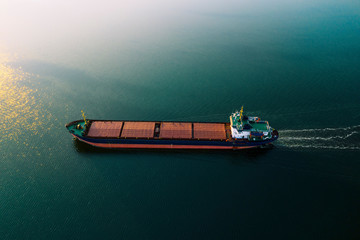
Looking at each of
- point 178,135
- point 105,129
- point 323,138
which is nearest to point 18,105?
point 105,129

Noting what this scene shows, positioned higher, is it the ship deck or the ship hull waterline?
the ship deck

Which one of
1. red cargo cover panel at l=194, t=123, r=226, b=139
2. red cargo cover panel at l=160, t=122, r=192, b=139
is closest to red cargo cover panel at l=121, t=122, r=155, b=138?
red cargo cover panel at l=160, t=122, r=192, b=139

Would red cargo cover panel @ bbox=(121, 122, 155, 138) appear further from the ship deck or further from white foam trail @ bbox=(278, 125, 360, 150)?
white foam trail @ bbox=(278, 125, 360, 150)

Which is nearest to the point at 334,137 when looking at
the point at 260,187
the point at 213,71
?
the point at 260,187

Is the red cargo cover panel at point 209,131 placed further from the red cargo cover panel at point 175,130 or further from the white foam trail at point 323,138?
the white foam trail at point 323,138

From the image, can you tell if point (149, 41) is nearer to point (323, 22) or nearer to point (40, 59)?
point (40, 59)

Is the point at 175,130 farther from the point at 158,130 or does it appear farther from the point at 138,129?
the point at 138,129
